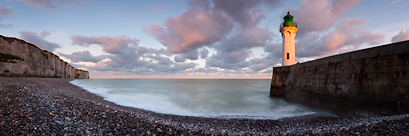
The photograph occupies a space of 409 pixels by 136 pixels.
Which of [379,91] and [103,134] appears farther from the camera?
[379,91]

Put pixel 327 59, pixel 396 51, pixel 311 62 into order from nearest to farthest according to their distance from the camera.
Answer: pixel 396 51, pixel 327 59, pixel 311 62

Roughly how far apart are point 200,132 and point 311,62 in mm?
7814

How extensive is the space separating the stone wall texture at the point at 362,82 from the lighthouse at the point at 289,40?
5.67 metres

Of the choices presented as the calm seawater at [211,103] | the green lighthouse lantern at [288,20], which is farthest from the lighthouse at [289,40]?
the calm seawater at [211,103]

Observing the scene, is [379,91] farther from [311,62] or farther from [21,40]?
[21,40]

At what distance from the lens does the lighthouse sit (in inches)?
540

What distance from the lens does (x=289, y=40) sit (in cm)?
1399

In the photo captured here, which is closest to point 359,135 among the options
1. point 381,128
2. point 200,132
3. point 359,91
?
point 381,128

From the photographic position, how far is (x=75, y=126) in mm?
3094

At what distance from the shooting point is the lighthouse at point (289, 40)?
13719 millimetres

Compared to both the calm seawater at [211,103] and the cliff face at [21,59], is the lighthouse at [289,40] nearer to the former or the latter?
the calm seawater at [211,103]

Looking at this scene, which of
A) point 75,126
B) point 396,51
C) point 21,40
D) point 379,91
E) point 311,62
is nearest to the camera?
point 75,126

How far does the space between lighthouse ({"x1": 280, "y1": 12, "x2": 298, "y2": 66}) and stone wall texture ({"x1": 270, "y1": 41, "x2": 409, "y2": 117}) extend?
5668 millimetres

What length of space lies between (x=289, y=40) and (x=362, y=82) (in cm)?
960
